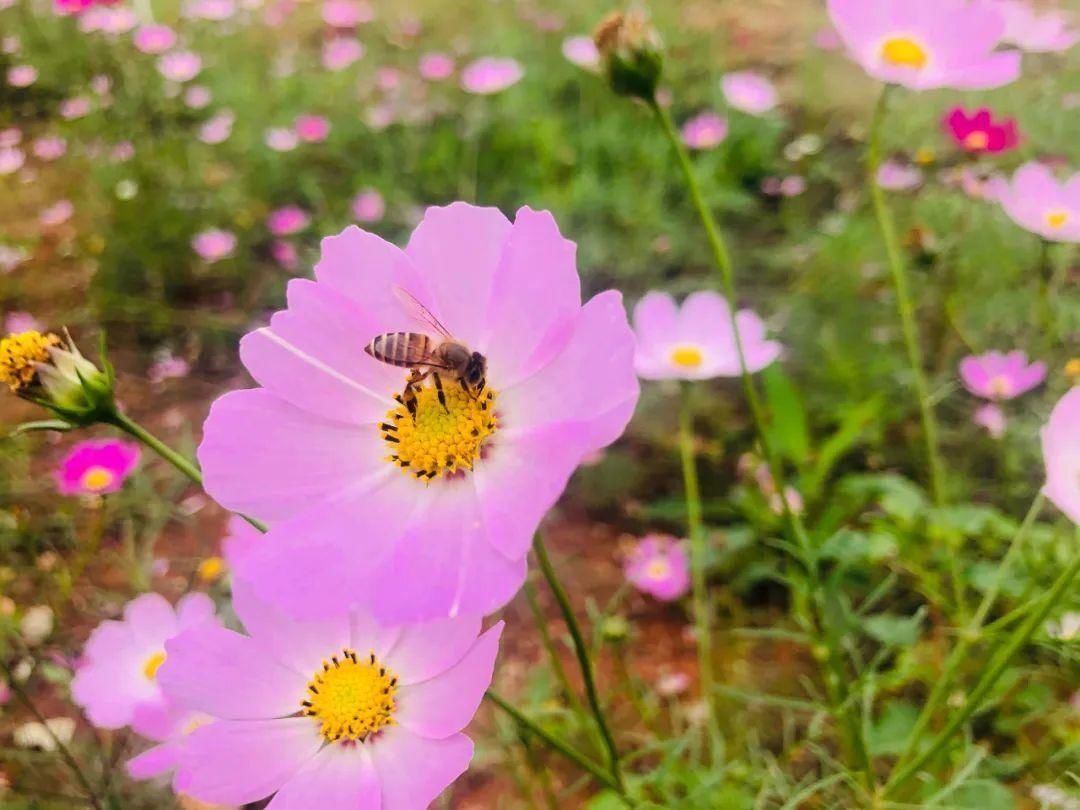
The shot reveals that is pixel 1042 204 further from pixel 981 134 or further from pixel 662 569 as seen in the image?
pixel 662 569

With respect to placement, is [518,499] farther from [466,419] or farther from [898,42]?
[898,42]

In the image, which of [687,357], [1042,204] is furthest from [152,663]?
[1042,204]

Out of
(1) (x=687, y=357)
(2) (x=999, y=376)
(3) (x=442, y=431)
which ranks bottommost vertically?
(2) (x=999, y=376)

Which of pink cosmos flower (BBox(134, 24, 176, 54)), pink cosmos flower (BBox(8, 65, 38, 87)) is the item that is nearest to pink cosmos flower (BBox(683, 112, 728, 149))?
pink cosmos flower (BBox(134, 24, 176, 54))

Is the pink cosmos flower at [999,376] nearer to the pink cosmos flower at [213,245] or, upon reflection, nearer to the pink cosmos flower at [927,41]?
the pink cosmos flower at [927,41]

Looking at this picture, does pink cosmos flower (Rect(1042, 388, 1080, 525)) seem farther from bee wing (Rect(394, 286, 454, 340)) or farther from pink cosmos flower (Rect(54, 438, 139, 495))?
pink cosmos flower (Rect(54, 438, 139, 495))

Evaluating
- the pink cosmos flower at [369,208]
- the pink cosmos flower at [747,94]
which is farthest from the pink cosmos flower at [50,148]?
the pink cosmos flower at [747,94]

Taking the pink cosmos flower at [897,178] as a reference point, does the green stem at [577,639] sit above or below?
above

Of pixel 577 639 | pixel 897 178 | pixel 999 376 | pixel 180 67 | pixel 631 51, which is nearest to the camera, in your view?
pixel 577 639
